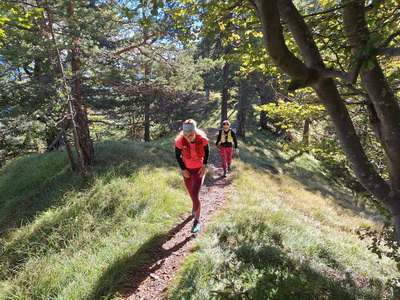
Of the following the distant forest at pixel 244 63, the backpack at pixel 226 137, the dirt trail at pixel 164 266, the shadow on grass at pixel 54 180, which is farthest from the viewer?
the backpack at pixel 226 137

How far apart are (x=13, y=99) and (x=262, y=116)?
1934 centimetres

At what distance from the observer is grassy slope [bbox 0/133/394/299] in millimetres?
2848

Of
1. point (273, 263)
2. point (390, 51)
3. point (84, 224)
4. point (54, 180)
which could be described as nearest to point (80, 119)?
point (54, 180)

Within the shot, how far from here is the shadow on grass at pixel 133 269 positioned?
2.89 m

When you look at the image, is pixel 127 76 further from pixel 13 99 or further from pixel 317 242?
pixel 317 242

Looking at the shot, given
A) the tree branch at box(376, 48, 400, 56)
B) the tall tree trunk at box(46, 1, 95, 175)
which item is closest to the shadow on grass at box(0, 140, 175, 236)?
the tall tree trunk at box(46, 1, 95, 175)

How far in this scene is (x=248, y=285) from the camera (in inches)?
109

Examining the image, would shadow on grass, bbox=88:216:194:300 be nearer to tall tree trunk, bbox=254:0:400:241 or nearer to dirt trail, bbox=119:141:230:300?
dirt trail, bbox=119:141:230:300

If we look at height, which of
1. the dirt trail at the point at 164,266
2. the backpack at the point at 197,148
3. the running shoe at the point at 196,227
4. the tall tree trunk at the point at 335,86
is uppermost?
the tall tree trunk at the point at 335,86

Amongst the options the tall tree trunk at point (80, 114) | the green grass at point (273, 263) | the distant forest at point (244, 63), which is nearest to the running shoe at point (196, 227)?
the green grass at point (273, 263)

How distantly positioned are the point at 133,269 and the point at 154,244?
60cm

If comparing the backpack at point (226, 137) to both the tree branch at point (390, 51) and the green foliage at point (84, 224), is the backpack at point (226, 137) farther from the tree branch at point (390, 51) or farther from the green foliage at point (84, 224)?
the tree branch at point (390, 51)

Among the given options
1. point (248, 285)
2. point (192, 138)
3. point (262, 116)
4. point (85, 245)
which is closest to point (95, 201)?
point (85, 245)

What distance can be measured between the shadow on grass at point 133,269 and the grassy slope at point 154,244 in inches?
0.9
